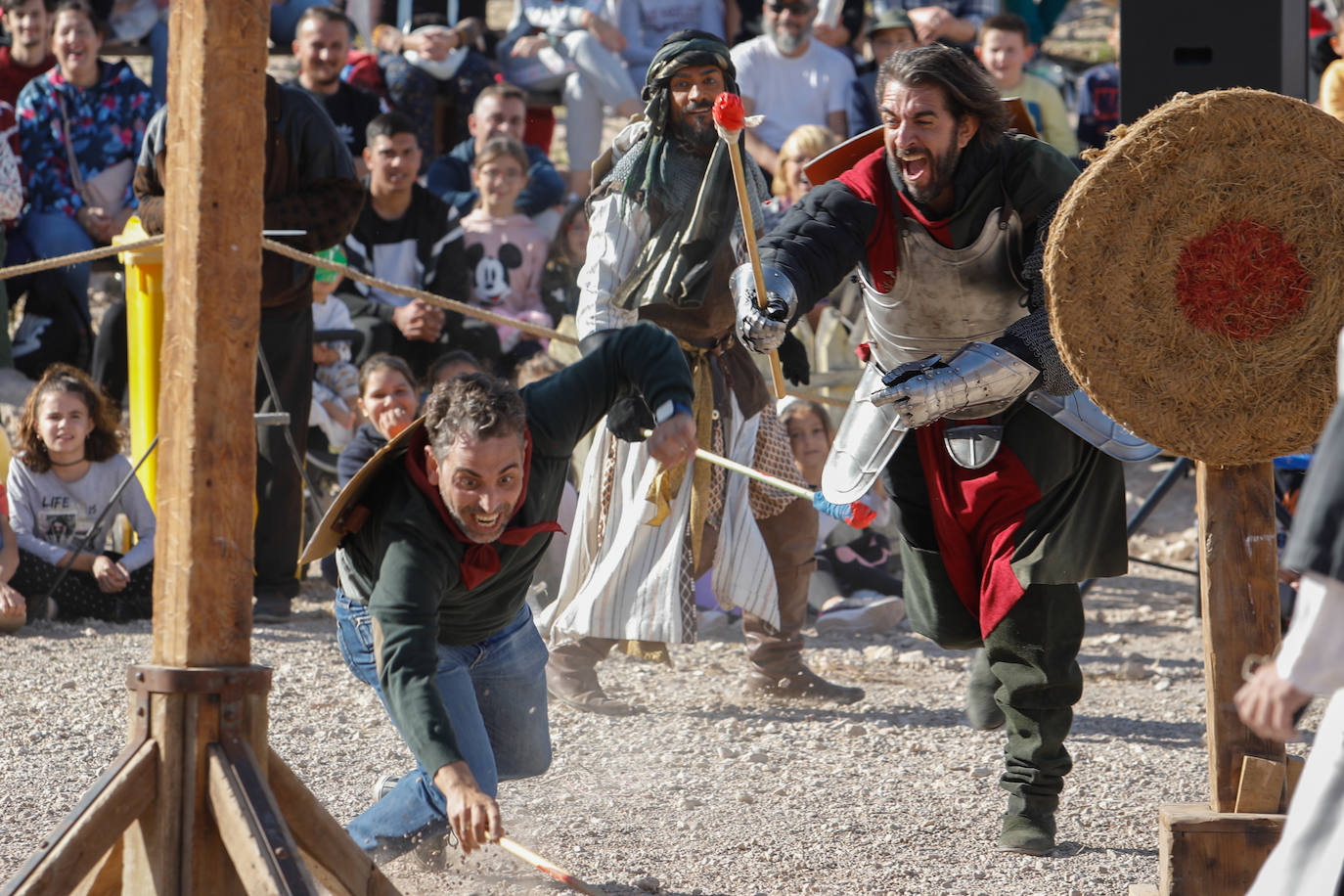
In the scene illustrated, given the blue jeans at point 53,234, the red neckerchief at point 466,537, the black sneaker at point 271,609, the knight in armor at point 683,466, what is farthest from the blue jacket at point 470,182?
the red neckerchief at point 466,537

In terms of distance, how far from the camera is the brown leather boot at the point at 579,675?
527 centimetres

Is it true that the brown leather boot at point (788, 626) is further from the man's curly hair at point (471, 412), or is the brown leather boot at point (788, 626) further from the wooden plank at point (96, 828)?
the wooden plank at point (96, 828)

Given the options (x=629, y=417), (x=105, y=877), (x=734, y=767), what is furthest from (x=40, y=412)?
(x=105, y=877)

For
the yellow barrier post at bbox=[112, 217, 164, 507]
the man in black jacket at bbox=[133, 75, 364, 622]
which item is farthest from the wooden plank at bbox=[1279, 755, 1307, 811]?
the yellow barrier post at bbox=[112, 217, 164, 507]

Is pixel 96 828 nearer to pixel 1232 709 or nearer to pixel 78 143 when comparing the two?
pixel 1232 709

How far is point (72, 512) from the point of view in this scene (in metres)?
6.12

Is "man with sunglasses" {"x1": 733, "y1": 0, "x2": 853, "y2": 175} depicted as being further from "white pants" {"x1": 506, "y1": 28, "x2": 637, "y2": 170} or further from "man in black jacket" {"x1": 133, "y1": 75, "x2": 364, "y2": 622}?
"man in black jacket" {"x1": 133, "y1": 75, "x2": 364, "y2": 622}

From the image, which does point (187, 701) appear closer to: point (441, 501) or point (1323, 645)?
point (441, 501)

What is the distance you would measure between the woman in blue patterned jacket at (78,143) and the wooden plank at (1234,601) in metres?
5.51

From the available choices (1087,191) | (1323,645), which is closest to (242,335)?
(1087,191)

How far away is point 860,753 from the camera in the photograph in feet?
15.5

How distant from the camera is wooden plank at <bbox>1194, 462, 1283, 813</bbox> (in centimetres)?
319

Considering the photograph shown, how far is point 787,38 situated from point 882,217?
478 centimetres

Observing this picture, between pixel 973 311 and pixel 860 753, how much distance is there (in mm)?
1480
